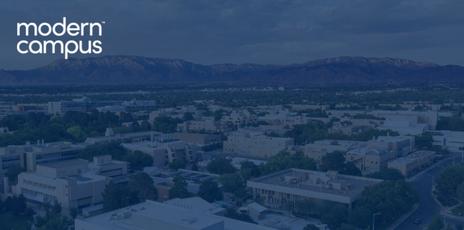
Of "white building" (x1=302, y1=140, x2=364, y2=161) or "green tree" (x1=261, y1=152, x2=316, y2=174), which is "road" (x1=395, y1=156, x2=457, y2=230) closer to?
"white building" (x1=302, y1=140, x2=364, y2=161)

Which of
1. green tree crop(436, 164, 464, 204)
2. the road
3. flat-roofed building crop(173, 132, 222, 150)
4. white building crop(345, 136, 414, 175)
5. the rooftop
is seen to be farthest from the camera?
flat-roofed building crop(173, 132, 222, 150)

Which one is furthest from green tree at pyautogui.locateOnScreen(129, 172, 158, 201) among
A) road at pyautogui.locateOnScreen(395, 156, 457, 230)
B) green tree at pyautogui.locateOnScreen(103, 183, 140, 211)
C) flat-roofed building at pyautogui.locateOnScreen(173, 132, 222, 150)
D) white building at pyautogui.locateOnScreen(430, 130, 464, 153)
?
white building at pyautogui.locateOnScreen(430, 130, 464, 153)

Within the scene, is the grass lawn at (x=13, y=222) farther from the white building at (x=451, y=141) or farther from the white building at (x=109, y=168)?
the white building at (x=451, y=141)

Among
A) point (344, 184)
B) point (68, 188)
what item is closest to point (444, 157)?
point (344, 184)

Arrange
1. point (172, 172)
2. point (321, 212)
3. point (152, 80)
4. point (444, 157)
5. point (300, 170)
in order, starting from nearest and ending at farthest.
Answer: point (321, 212), point (300, 170), point (172, 172), point (444, 157), point (152, 80)

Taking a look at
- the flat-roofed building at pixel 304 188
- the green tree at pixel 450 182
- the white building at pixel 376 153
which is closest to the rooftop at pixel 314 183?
the flat-roofed building at pixel 304 188

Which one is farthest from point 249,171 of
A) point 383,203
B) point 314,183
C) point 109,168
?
point 383,203

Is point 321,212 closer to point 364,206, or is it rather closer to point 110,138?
point 364,206
